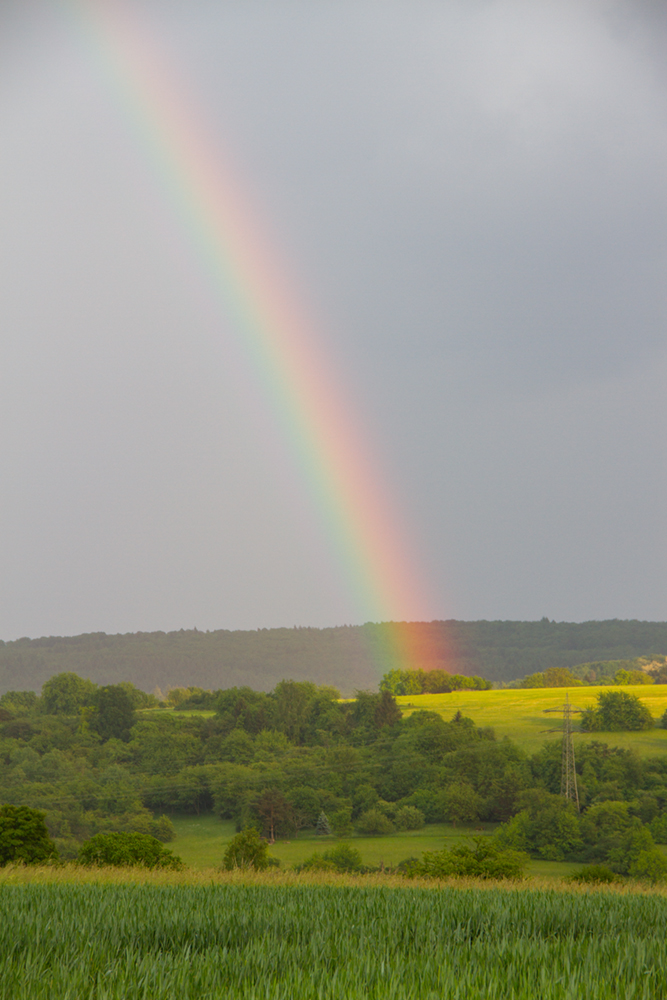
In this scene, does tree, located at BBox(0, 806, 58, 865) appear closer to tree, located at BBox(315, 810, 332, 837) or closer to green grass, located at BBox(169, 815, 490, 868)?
green grass, located at BBox(169, 815, 490, 868)

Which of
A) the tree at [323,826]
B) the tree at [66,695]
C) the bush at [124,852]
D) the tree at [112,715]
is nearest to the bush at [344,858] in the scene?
the tree at [323,826]

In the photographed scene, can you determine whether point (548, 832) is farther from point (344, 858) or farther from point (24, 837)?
point (24, 837)

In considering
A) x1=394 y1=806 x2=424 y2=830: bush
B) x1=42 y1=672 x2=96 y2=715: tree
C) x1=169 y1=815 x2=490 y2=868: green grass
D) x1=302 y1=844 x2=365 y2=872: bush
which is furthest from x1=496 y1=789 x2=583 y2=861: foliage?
x1=42 y1=672 x2=96 y2=715: tree

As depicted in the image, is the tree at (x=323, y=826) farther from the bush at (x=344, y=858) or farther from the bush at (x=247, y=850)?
the bush at (x=247, y=850)

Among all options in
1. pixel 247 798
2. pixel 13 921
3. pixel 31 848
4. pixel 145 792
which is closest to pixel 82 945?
pixel 13 921

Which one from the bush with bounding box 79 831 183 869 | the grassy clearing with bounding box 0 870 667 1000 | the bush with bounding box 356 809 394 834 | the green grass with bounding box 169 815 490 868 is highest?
the grassy clearing with bounding box 0 870 667 1000

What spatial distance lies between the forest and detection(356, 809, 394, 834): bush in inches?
9.1

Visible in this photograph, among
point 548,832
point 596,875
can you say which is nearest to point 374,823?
point 548,832

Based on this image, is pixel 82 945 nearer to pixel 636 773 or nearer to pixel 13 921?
pixel 13 921

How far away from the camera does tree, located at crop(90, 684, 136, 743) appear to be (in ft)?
549

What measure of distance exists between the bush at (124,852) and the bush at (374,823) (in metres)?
95.3

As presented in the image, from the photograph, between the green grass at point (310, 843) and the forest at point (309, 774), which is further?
the forest at point (309, 774)

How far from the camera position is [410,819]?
124 m

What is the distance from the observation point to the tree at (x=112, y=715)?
167250 millimetres
